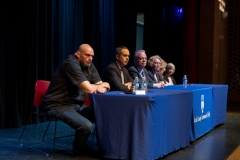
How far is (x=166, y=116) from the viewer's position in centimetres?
437

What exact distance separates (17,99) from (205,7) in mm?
6153

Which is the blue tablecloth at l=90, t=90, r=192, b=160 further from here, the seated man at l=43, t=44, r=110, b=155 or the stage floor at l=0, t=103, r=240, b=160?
the stage floor at l=0, t=103, r=240, b=160

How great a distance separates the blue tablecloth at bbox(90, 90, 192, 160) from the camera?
159 inches

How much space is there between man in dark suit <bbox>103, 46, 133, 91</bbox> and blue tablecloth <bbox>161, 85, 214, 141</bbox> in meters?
0.62

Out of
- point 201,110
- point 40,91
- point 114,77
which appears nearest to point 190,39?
point 201,110

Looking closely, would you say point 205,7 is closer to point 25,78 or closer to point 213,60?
point 213,60

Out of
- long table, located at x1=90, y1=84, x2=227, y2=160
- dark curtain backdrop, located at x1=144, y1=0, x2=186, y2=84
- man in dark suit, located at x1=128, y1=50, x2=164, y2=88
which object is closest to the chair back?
long table, located at x1=90, y1=84, x2=227, y2=160

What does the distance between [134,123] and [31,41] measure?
2994mm

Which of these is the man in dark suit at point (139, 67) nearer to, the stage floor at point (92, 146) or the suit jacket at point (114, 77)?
the suit jacket at point (114, 77)

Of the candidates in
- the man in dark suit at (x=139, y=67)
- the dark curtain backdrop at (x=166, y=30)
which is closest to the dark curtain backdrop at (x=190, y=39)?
the dark curtain backdrop at (x=166, y=30)

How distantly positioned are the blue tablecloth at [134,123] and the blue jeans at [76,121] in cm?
11

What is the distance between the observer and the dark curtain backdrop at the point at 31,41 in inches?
246

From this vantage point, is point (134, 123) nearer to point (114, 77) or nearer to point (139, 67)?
point (114, 77)

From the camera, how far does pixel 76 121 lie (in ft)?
14.0
